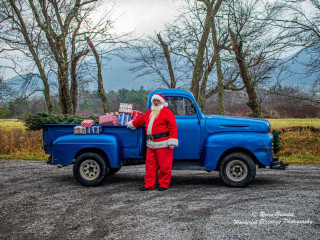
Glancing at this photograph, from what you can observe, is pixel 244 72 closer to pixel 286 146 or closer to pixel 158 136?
pixel 286 146

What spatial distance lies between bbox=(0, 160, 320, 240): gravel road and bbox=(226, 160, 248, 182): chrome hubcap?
1.02 ft

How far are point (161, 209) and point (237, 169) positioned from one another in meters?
2.27

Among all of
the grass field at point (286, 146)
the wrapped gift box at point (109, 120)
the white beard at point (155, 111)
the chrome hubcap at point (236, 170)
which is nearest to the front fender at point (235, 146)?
the chrome hubcap at point (236, 170)

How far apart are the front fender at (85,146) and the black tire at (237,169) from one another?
7.48ft

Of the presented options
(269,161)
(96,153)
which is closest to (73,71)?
Result: (96,153)

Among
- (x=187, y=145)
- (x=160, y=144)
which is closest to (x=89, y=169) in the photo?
(x=160, y=144)

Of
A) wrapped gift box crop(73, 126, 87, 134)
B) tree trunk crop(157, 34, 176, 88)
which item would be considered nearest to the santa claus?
wrapped gift box crop(73, 126, 87, 134)

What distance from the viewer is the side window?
6.59 meters

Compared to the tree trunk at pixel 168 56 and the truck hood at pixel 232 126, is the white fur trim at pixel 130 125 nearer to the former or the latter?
the truck hood at pixel 232 126

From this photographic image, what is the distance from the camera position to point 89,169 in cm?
659

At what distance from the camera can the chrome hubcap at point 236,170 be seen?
628 centimetres

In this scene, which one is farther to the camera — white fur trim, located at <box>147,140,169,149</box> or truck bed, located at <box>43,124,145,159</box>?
truck bed, located at <box>43,124,145,159</box>

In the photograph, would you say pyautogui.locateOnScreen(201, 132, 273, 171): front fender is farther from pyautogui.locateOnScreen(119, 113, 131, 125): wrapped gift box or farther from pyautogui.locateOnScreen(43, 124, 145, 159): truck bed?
pyautogui.locateOnScreen(119, 113, 131, 125): wrapped gift box

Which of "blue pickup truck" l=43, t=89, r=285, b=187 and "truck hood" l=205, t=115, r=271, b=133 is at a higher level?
"truck hood" l=205, t=115, r=271, b=133
